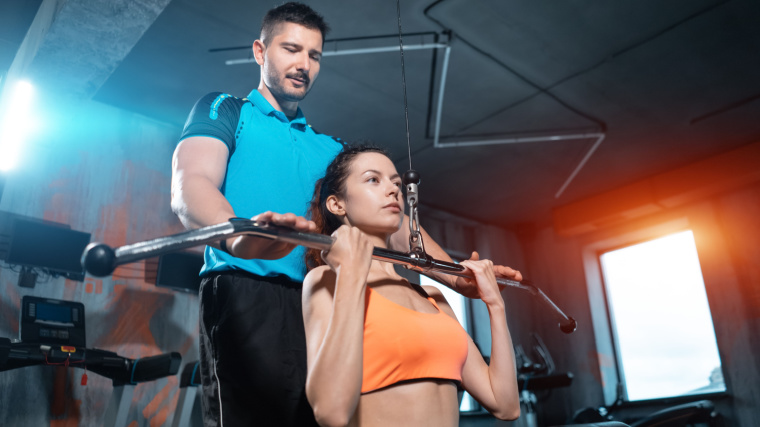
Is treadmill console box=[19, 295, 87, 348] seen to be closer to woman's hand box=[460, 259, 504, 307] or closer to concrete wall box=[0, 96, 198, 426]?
concrete wall box=[0, 96, 198, 426]

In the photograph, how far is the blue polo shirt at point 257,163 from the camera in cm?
135

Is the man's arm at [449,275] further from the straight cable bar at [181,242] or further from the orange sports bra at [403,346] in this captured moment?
the straight cable bar at [181,242]

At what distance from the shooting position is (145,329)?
182 inches

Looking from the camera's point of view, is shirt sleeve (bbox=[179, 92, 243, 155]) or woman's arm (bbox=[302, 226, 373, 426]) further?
shirt sleeve (bbox=[179, 92, 243, 155])

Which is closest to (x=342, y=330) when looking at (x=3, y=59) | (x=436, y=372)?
(x=436, y=372)

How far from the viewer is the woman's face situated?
1463mm

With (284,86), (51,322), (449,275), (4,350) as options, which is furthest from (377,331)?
(51,322)

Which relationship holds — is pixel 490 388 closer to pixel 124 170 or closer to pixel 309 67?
pixel 309 67

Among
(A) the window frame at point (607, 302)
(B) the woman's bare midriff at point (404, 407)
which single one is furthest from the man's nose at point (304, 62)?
(A) the window frame at point (607, 302)

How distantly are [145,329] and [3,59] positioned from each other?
2.43 m

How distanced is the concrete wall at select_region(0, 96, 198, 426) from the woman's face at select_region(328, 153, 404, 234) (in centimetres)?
355

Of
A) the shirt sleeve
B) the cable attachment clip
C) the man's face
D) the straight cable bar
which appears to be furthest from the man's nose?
the straight cable bar

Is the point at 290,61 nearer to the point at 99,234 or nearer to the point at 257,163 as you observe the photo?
the point at 257,163

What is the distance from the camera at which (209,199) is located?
1.13 metres
